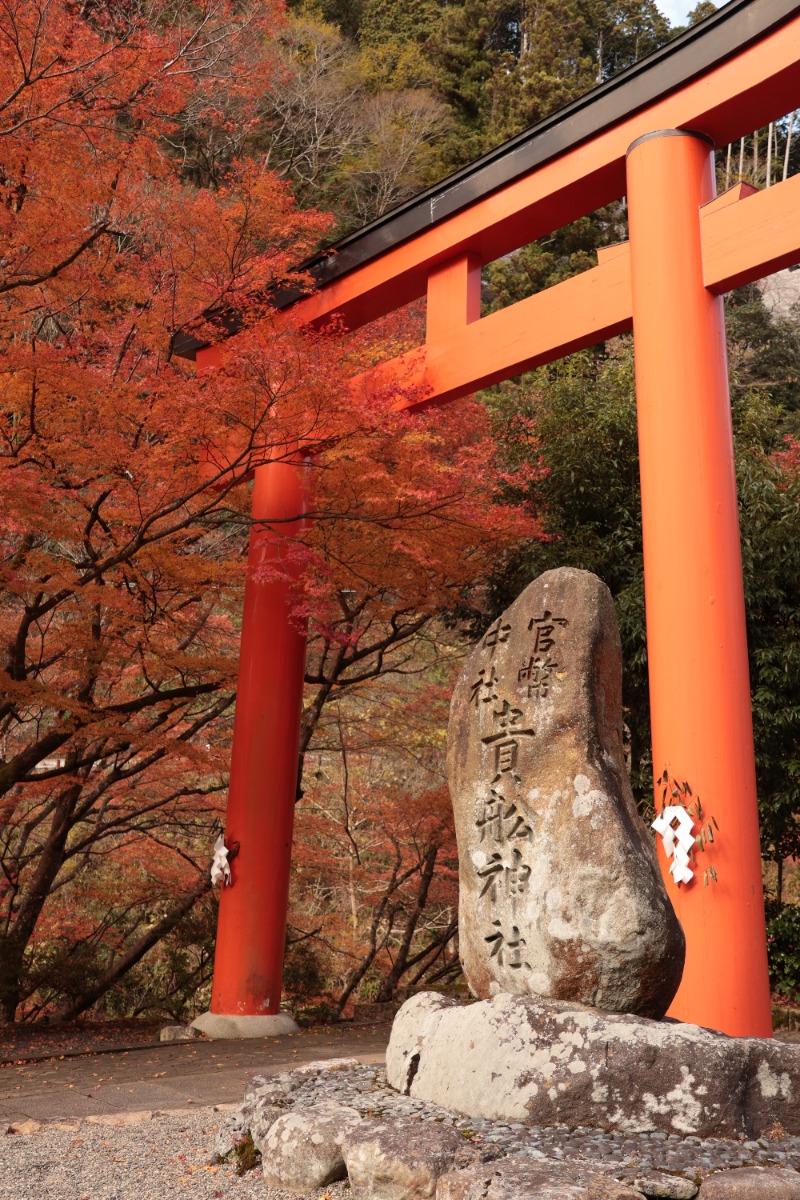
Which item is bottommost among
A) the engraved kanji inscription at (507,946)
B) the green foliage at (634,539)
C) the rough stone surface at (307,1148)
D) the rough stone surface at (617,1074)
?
the rough stone surface at (307,1148)

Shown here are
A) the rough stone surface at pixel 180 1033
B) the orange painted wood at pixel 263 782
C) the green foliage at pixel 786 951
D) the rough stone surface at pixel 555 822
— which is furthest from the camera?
the green foliage at pixel 786 951

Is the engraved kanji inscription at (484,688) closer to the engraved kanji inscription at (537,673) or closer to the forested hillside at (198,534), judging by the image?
the engraved kanji inscription at (537,673)

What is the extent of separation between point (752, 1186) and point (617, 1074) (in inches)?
25.7

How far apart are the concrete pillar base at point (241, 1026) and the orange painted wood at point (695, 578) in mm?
4451

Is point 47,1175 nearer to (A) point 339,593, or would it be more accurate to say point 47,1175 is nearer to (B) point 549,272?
(A) point 339,593

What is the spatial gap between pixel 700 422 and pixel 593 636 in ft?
11.1

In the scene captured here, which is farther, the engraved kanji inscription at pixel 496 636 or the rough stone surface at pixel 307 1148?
the engraved kanji inscription at pixel 496 636

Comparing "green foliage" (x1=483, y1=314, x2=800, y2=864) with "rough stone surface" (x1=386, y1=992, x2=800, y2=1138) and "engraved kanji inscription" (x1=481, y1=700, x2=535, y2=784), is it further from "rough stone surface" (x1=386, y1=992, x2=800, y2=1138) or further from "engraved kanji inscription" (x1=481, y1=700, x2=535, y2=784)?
"rough stone surface" (x1=386, y1=992, x2=800, y2=1138)

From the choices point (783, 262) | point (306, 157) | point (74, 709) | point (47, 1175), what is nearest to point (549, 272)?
point (306, 157)

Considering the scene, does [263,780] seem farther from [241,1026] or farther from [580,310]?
[580,310]

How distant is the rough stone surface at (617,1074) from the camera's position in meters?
3.58

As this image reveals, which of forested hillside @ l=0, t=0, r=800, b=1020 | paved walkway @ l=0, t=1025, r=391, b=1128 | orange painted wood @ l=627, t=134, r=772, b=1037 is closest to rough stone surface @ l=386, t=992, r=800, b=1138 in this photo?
orange painted wood @ l=627, t=134, r=772, b=1037

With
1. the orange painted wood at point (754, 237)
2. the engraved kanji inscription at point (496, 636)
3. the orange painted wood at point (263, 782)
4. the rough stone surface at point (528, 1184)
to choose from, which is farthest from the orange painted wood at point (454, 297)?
the rough stone surface at point (528, 1184)

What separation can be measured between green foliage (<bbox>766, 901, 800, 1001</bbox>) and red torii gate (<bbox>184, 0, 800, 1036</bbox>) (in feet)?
14.7
